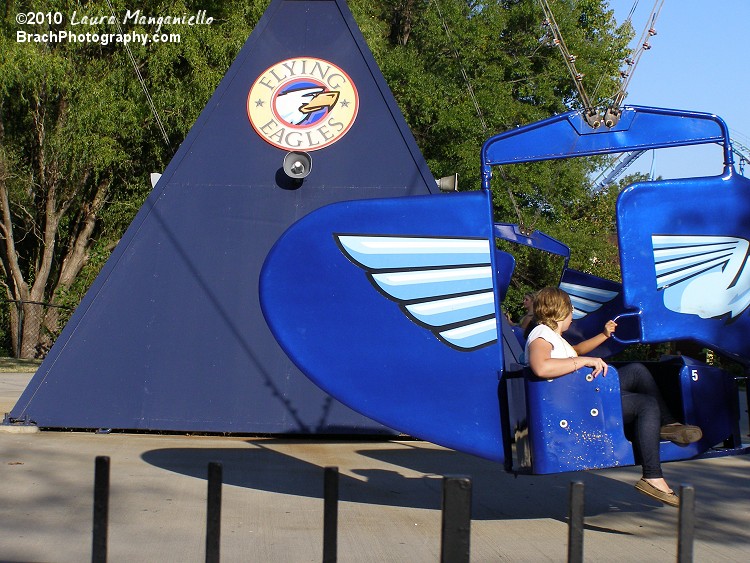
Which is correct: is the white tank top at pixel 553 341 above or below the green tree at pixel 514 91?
below

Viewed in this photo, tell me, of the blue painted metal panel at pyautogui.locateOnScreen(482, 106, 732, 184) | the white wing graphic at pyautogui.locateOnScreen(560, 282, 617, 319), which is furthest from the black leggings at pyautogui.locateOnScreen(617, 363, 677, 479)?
the white wing graphic at pyautogui.locateOnScreen(560, 282, 617, 319)

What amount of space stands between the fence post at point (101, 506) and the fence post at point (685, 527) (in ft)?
6.36

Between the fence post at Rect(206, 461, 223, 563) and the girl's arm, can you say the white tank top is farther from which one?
the fence post at Rect(206, 461, 223, 563)

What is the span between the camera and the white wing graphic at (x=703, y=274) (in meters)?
5.66

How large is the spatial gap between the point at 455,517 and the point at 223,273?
6.40 m

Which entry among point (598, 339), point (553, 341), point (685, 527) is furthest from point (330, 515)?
point (598, 339)

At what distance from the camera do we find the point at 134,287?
9.18 m

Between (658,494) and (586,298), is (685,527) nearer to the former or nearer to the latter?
(658,494)

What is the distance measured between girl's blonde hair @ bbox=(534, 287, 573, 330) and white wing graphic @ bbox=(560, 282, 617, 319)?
1805 millimetres

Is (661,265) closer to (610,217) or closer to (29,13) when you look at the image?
(29,13)

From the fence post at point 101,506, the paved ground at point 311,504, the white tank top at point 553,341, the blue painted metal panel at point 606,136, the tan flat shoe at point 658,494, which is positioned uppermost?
the blue painted metal panel at point 606,136

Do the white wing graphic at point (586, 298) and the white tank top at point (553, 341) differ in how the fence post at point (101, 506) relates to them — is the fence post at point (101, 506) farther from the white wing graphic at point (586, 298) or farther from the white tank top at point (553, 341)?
the white wing graphic at point (586, 298)

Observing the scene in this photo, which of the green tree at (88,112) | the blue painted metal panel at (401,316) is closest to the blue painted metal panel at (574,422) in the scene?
the blue painted metal panel at (401,316)

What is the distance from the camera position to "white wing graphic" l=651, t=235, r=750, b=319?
566 cm
